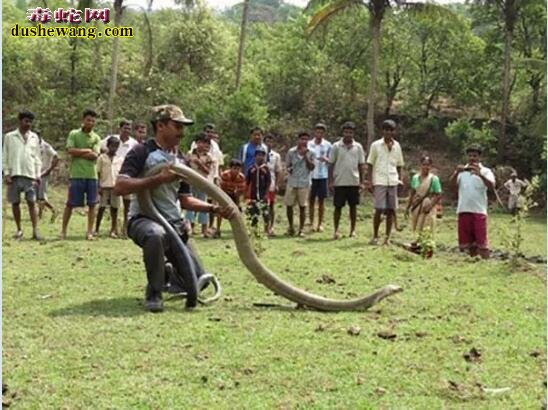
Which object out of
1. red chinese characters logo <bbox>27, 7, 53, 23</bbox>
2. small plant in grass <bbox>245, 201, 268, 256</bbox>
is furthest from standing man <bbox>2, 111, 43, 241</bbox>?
red chinese characters logo <bbox>27, 7, 53, 23</bbox>

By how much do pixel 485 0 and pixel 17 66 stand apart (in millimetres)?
17536

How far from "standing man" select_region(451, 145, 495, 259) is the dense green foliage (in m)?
16.2

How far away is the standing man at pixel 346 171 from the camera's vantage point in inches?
472

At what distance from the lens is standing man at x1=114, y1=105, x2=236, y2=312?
6172mm

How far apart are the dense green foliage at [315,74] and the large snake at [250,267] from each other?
19523 mm

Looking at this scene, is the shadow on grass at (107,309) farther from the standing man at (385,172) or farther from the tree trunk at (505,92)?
the tree trunk at (505,92)

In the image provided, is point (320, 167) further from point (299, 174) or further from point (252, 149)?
point (252, 149)

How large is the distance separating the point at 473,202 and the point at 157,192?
493cm

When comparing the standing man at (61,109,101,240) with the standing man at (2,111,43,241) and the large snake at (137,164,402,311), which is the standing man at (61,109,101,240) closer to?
the standing man at (2,111,43,241)

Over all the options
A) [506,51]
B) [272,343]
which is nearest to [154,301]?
[272,343]

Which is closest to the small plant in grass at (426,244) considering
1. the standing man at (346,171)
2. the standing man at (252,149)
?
the standing man at (346,171)

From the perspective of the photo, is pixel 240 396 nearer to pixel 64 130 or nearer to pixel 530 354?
pixel 530 354

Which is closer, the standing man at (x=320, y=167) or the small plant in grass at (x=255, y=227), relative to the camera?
the small plant in grass at (x=255, y=227)

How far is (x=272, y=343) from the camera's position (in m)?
5.18
